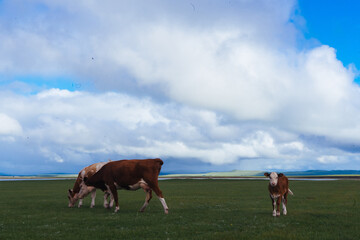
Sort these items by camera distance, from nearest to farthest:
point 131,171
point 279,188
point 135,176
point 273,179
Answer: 1. point 273,179
2. point 279,188
3. point 135,176
4. point 131,171

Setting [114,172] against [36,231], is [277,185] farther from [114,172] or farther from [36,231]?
[36,231]

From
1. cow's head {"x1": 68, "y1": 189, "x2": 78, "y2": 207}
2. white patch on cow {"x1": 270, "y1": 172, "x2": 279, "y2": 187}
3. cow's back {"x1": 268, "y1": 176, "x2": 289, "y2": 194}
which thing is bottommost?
cow's head {"x1": 68, "y1": 189, "x2": 78, "y2": 207}

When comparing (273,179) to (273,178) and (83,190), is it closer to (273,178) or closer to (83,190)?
(273,178)

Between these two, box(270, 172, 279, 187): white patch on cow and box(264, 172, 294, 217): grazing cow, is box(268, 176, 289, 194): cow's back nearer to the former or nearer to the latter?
box(264, 172, 294, 217): grazing cow

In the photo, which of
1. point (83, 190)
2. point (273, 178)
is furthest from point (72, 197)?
point (273, 178)

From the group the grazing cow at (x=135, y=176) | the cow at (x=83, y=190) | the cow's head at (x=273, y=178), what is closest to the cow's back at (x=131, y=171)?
the grazing cow at (x=135, y=176)

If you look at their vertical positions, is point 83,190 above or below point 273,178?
below

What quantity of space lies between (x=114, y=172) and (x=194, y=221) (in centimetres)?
Result: 670

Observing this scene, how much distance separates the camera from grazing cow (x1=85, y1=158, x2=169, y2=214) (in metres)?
19.6

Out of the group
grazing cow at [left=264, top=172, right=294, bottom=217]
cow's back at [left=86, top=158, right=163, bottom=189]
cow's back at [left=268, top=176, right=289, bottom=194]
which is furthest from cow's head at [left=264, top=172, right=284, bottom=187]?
cow's back at [left=86, top=158, right=163, bottom=189]

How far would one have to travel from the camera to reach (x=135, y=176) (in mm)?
19875

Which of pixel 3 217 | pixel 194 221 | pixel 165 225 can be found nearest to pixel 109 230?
pixel 165 225

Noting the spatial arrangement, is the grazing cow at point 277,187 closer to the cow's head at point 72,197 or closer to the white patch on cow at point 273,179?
the white patch on cow at point 273,179

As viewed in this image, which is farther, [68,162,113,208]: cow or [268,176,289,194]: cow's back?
[68,162,113,208]: cow
